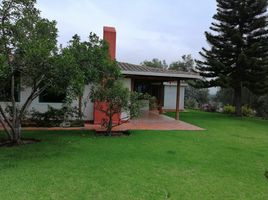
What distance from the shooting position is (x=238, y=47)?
20.9 m

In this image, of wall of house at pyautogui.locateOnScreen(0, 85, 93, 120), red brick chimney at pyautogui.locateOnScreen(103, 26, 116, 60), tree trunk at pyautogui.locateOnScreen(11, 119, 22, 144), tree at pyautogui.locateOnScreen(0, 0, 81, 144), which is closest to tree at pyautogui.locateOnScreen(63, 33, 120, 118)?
tree at pyautogui.locateOnScreen(0, 0, 81, 144)

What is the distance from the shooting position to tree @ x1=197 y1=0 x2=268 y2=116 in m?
20.0

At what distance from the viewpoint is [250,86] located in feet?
67.6

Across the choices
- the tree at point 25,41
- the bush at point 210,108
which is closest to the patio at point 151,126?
the tree at point 25,41

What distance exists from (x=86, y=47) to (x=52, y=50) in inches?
55.9

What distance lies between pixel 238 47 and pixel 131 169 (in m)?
17.4

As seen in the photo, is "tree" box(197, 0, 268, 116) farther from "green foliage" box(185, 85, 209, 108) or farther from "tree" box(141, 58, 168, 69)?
"tree" box(141, 58, 168, 69)

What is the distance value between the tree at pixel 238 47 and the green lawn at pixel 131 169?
11.7 m

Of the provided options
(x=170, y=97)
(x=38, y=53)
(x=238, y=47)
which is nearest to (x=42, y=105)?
(x=38, y=53)

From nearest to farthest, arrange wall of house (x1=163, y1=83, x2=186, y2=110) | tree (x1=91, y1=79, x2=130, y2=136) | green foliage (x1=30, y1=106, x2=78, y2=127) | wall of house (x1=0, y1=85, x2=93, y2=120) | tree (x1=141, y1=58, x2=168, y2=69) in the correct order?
tree (x1=91, y1=79, x2=130, y2=136) → green foliage (x1=30, y1=106, x2=78, y2=127) → wall of house (x1=0, y1=85, x2=93, y2=120) → wall of house (x1=163, y1=83, x2=186, y2=110) → tree (x1=141, y1=58, x2=168, y2=69)

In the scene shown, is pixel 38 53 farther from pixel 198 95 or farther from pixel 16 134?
pixel 198 95

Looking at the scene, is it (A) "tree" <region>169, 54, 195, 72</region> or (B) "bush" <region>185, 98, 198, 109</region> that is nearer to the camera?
(B) "bush" <region>185, 98, 198, 109</region>

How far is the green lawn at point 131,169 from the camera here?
4.76 meters

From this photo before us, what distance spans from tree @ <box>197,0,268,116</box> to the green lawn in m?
11.7
